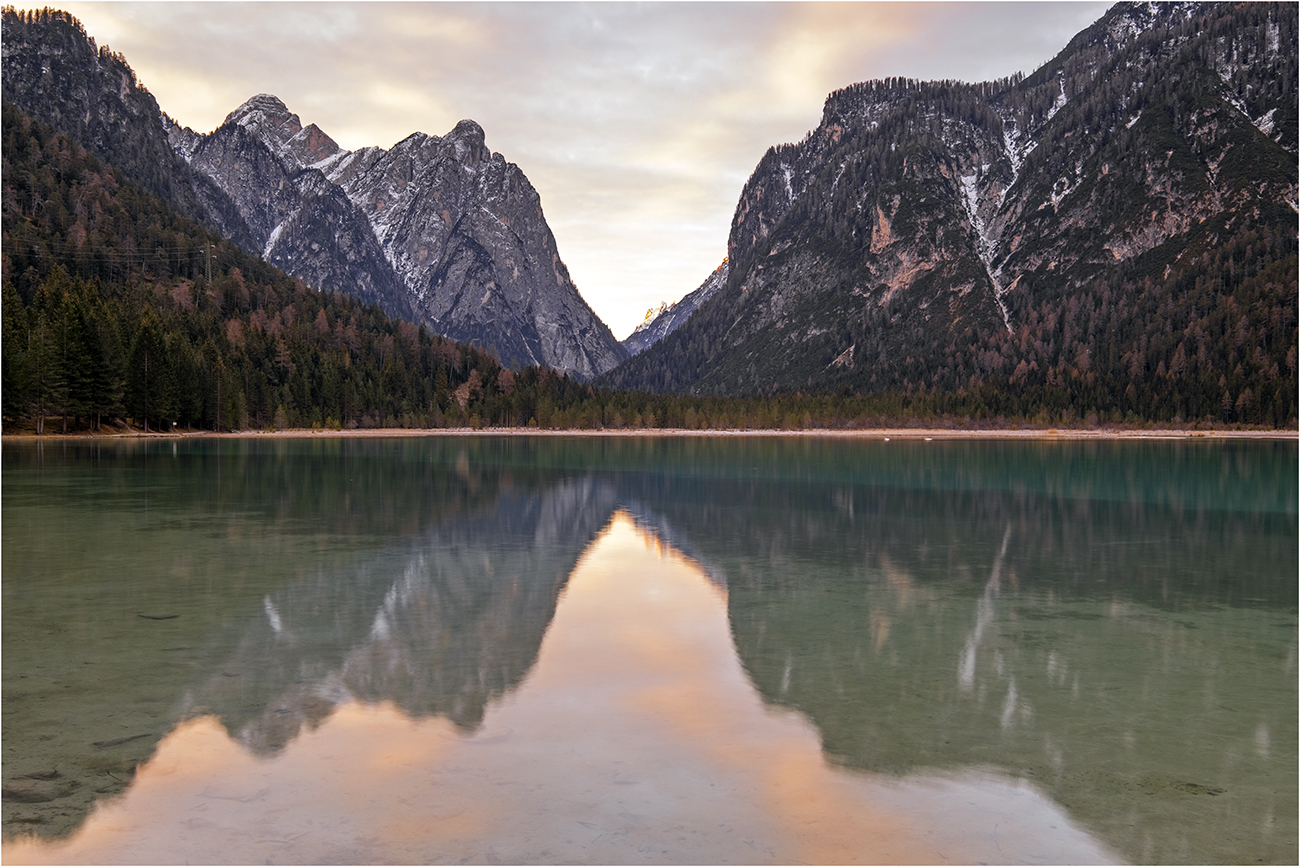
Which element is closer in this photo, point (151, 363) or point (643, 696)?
point (643, 696)

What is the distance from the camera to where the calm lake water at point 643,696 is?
9266 millimetres

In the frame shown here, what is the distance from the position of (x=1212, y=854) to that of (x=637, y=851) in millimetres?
5349

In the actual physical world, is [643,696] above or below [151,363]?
below

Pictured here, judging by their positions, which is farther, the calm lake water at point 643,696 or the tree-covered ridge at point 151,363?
the tree-covered ridge at point 151,363

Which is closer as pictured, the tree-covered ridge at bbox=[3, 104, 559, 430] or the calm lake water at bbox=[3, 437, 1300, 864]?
the calm lake water at bbox=[3, 437, 1300, 864]

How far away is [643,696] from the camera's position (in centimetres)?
1351

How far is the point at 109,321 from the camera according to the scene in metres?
124

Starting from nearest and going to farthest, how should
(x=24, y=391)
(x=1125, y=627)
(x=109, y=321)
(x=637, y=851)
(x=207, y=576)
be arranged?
(x=637, y=851) → (x=1125, y=627) → (x=207, y=576) → (x=24, y=391) → (x=109, y=321)

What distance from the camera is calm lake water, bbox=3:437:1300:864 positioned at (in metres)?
A: 9.27

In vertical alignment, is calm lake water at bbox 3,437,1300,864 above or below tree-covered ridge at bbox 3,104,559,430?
below

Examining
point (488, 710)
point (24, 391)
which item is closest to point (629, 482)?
point (488, 710)

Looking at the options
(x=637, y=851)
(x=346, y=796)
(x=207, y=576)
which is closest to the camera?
(x=637, y=851)

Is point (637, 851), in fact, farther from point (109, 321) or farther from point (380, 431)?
point (380, 431)

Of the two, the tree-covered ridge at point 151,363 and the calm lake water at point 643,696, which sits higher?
the tree-covered ridge at point 151,363
